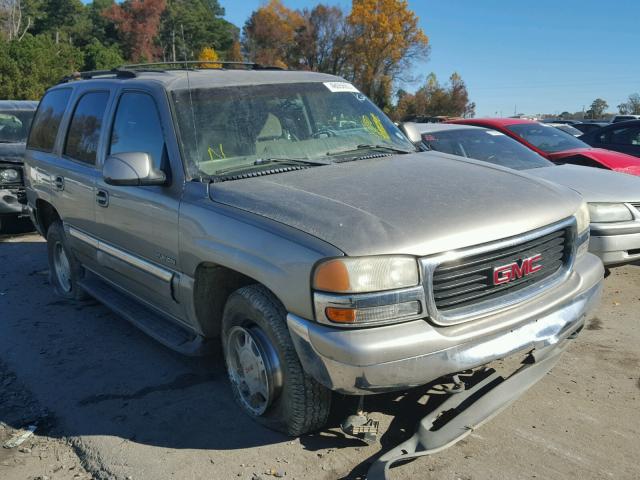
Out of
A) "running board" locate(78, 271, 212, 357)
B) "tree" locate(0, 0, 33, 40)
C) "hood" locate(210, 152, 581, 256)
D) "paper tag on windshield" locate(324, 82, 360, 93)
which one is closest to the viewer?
"hood" locate(210, 152, 581, 256)

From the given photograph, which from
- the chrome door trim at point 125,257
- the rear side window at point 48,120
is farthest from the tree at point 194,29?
the chrome door trim at point 125,257

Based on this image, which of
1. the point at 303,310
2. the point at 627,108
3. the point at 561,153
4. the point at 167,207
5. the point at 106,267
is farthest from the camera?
the point at 627,108

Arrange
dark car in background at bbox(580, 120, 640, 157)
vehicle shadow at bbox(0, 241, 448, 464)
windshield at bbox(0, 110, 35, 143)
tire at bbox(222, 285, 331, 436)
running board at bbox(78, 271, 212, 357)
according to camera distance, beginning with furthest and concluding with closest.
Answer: dark car in background at bbox(580, 120, 640, 157) < windshield at bbox(0, 110, 35, 143) < running board at bbox(78, 271, 212, 357) < vehicle shadow at bbox(0, 241, 448, 464) < tire at bbox(222, 285, 331, 436)

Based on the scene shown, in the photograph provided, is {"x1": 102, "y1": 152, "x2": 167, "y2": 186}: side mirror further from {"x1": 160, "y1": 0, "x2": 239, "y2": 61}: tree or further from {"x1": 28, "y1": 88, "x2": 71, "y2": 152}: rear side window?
{"x1": 160, "y1": 0, "x2": 239, "y2": 61}: tree

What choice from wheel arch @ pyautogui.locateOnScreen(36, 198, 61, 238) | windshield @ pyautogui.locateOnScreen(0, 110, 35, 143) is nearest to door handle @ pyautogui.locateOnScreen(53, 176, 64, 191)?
wheel arch @ pyautogui.locateOnScreen(36, 198, 61, 238)

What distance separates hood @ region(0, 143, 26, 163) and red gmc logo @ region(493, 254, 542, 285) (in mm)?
7519

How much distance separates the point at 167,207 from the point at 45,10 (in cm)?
7438

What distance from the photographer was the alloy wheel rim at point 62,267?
19.0ft

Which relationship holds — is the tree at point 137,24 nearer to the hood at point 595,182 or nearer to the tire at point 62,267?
the tire at point 62,267

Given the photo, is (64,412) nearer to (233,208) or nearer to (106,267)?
(106,267)

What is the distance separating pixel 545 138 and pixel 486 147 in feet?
5.54

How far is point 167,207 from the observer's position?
12.3 ft

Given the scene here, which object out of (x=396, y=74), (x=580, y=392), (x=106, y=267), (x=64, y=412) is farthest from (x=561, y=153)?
(x=396, y=74)

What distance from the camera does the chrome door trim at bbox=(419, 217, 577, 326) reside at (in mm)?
2814
